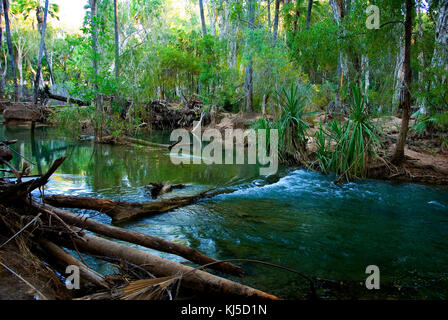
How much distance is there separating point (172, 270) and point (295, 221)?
333cm

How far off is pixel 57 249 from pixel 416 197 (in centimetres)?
720

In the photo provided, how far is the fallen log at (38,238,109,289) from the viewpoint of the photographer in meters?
2.61

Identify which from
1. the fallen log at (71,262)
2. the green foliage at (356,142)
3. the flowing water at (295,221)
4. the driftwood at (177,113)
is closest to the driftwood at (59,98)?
the driftwood at (177,113)

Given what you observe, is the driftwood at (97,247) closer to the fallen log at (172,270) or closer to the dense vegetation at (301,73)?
the fallen log at (172,270)

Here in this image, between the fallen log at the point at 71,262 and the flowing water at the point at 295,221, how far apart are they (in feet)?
2.37

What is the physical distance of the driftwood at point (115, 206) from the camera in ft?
15.5
